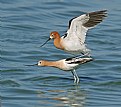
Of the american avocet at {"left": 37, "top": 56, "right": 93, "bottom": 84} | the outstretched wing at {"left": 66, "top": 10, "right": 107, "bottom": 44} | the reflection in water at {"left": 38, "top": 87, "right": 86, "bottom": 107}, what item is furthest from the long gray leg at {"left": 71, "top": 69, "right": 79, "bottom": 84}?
the outstretched wing at {"left": 66, "top": 10, "right": 107, "bottom": 44}

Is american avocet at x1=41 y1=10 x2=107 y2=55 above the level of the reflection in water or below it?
above

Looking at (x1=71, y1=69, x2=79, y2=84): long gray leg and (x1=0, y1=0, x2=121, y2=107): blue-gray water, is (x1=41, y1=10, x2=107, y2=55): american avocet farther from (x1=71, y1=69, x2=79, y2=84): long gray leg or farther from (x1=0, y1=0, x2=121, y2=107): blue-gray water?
(x1=71, y1=69, x2=79, y2=84): long gray leg

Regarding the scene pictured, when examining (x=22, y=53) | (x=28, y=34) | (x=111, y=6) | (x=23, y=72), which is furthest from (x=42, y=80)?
(x=111, y=6)

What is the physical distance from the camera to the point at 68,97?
15.0 m

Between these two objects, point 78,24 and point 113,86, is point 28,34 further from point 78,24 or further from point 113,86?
point 113,86

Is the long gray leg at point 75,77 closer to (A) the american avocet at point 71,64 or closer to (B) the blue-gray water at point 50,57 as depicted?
(A) the american avocet at point 71,64

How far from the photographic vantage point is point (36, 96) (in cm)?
1483

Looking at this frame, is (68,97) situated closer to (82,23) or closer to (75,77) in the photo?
(75,77)

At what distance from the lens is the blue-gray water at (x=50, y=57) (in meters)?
14.9

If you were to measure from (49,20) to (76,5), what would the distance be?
2.37 m

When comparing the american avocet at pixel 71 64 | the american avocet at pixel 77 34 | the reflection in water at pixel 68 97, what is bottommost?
the reflection in water at pixel 68 97

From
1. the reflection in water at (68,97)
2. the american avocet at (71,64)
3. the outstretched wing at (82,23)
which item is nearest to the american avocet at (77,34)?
the outstretched wing at (82,23)

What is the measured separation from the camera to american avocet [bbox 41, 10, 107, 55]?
1734 cm

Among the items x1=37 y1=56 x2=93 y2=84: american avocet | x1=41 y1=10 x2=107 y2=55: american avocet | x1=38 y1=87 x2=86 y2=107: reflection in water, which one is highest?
x1=41 y1=10 x2=107 y2=55: american avocet
